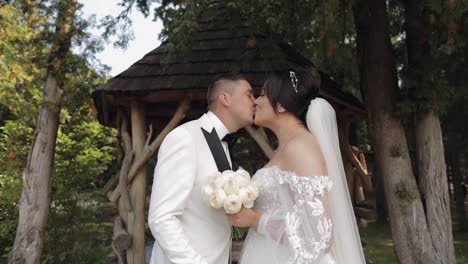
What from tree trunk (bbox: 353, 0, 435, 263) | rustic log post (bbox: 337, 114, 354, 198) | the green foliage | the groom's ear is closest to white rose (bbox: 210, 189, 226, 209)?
the groom's ear

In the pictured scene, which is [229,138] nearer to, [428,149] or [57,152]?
[428,149]

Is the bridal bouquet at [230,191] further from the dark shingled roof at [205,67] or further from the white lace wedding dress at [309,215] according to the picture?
the dark shingled roof at [205,67]

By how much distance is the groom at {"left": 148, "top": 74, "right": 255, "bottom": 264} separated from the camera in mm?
2279

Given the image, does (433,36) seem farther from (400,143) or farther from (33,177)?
(33,177)

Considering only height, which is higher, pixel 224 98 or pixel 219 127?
pixel 224 98

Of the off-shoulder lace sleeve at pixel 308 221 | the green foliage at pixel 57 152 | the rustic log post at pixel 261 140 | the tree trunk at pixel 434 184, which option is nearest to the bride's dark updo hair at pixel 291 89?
the off-shoulder lace sleeve at pixel 308 221

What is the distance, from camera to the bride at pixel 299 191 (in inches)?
93.7

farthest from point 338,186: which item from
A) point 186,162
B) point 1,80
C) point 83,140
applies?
point 1,80

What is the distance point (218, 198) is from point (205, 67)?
13.0 ft

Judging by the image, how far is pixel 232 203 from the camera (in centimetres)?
229

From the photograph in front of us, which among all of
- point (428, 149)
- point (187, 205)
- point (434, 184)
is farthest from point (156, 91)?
point (434, 184)

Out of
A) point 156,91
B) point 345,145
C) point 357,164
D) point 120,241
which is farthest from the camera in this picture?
point 357,164

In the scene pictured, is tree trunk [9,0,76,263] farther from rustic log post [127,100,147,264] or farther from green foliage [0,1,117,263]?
rustic log post [127,100,147,264]

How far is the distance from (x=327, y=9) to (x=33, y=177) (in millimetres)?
5425
